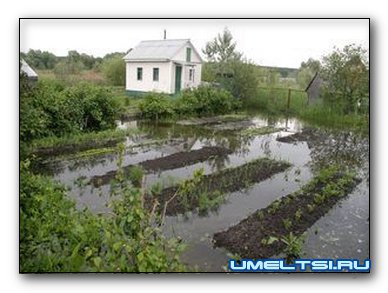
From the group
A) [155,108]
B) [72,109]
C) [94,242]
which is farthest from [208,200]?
[155,108]

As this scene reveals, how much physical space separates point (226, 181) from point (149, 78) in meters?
14.7

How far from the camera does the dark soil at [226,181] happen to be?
619cm

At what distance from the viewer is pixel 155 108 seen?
15180mm

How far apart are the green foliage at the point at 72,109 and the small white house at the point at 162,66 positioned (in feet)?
27.8

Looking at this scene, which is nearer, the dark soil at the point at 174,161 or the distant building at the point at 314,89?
the dark soil at the point at 174,161

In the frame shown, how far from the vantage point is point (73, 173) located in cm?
768

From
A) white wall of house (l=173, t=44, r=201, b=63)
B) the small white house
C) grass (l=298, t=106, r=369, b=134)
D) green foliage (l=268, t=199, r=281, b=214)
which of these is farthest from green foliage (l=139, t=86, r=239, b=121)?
green foliage (l=268, t=199, r=281, b=214)

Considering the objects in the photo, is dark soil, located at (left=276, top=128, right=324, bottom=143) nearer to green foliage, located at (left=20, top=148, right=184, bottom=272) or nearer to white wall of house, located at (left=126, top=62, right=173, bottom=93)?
white wall of house, located at (left=126, top=62, right=173, bottom=93)

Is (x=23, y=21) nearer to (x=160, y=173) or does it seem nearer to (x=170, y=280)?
(x=170, y=280)

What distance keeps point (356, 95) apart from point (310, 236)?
12.2 m

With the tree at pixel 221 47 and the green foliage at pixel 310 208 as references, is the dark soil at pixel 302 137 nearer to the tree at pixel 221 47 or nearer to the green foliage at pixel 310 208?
the green foliage at pixel 310 208

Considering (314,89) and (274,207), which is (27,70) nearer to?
(274,207)

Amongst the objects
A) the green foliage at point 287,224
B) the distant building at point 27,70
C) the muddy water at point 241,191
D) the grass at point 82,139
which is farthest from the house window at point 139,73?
the green foliage at point 287,224

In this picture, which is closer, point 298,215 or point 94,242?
point 94,242
